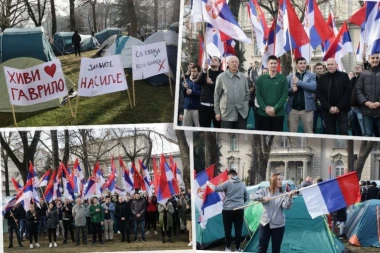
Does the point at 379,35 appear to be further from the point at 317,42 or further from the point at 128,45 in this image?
the point at 128,45

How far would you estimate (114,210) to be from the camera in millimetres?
12781

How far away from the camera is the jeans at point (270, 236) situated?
9.55 metres

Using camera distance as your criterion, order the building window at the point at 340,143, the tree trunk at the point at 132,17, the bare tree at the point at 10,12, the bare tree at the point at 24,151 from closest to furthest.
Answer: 1. the building window at the point at 340,143
2. the bare tree at the point at 10,12
3. the bare tree at the point at 24,151
4. the tree trunk at the point at 132,17

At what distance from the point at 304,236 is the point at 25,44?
5.59m

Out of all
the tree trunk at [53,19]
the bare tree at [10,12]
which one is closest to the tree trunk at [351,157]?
the tree trunk at [53,19]

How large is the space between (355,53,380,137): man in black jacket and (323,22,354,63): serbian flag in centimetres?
89

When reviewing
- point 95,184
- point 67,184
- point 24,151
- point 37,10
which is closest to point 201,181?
point 95,184

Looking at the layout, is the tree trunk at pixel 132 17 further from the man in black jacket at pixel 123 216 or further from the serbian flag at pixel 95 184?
the man in black jacket at pixel 123 216

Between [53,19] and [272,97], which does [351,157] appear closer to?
[272,97]

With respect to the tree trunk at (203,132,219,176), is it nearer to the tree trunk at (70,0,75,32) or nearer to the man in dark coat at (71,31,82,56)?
the man in dark coat at (71,31,82,56)

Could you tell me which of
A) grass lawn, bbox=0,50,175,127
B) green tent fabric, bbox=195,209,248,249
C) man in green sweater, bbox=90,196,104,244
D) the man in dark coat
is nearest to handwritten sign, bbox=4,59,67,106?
grass lawn, bbox=0,50,175,127

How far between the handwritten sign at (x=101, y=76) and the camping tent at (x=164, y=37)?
3.06ft

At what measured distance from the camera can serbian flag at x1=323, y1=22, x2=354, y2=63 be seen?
10.8m

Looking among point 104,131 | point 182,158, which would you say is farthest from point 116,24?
point 182,158
